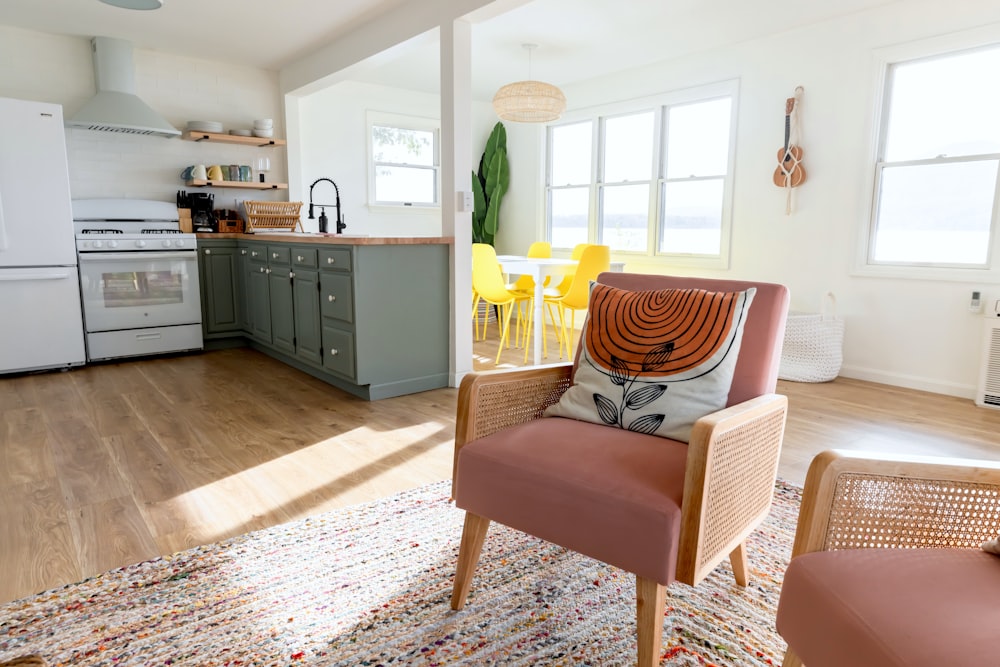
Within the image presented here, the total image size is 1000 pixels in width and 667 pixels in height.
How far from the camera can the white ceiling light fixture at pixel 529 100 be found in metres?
4.46

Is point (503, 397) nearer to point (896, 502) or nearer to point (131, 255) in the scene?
point (896, 502)

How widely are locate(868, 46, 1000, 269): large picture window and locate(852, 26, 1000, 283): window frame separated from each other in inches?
0.4

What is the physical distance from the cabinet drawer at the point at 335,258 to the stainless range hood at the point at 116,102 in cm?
222

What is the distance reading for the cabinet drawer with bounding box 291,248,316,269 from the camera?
145 inches

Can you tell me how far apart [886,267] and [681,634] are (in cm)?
350

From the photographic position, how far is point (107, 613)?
153 cm

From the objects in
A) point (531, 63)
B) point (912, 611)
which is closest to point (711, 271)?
point (531, 63)

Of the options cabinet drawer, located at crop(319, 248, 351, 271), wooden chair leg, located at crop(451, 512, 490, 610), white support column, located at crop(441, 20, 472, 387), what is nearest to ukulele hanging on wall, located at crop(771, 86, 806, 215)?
white support column, located at crop(441, 20, 472, 387)

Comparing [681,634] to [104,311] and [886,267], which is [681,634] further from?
[104,311]

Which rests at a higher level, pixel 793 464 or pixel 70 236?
pixel 70 236

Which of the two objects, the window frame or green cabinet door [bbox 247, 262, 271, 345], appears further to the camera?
green cabinet door [bbox 247, 262, 271, 345]

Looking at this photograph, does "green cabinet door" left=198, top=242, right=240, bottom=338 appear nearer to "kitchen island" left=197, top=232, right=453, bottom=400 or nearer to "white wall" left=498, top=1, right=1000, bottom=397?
"kitchen island" left=197, top=232, right=453, bottom=400

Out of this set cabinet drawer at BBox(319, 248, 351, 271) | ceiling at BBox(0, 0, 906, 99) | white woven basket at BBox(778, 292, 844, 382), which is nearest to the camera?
cabinet drawer at BBox(319, 248, 351, 271)

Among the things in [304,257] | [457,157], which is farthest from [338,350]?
[457,157]
